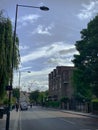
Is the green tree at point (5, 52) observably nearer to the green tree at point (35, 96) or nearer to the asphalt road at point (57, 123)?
the asphalt road at point (57, 123)

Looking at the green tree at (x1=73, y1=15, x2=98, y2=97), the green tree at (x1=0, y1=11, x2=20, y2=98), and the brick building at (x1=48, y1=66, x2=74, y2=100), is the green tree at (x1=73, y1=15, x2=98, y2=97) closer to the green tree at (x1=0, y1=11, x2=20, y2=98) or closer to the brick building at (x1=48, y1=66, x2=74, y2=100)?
the green tree at (x1=0, y1=11, x2=20, y2=98)

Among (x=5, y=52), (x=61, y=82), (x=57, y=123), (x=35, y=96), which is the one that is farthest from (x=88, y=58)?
(x=35, y=96)

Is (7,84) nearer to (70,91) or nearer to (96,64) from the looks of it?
(96,64)

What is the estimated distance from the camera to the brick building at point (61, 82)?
346ft

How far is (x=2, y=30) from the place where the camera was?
75.2 ft

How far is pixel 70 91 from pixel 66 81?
605 centimetres

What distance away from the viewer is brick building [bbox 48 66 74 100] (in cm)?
10554

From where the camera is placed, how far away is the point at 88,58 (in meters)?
54.5

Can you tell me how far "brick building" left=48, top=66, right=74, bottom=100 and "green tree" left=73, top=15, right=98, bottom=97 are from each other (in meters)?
43.1

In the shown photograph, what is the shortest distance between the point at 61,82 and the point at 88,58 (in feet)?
187

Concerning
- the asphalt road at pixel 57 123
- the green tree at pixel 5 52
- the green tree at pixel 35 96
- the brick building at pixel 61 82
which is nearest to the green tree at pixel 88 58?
the asphalt road at pixel 57 123

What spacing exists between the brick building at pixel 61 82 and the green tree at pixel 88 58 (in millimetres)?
43056

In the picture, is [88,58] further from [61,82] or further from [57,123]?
[61,82]

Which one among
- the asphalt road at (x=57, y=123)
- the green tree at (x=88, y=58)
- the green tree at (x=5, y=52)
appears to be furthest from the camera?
the green tree at (x=88, y=58)
